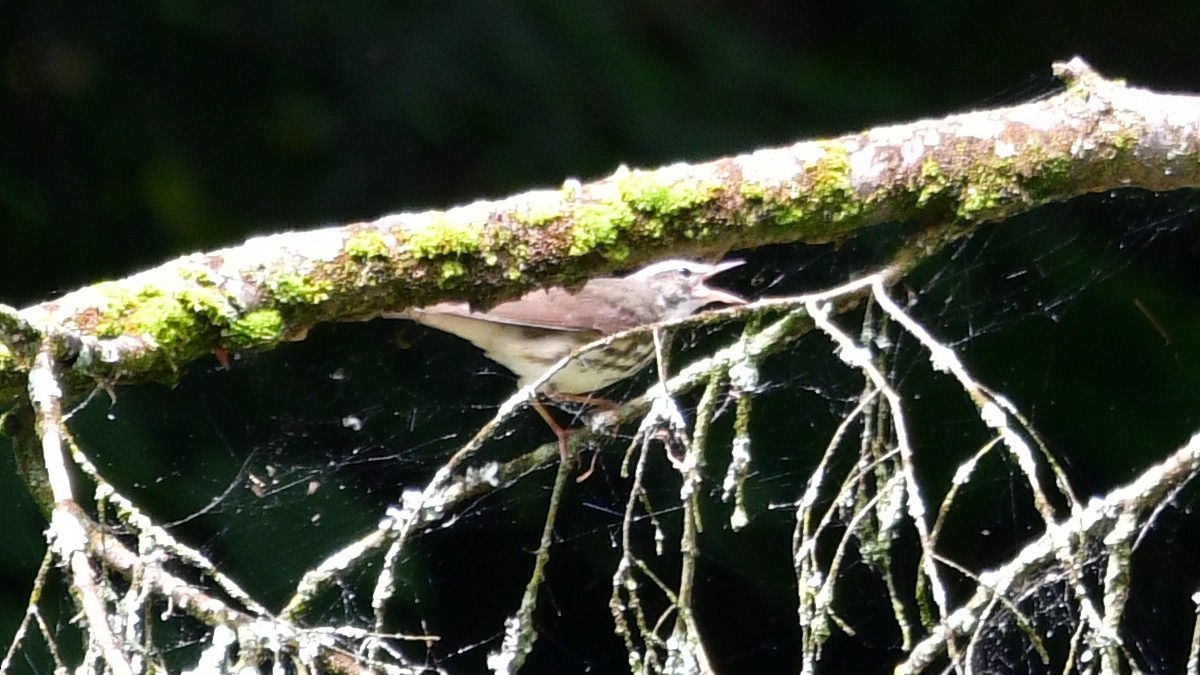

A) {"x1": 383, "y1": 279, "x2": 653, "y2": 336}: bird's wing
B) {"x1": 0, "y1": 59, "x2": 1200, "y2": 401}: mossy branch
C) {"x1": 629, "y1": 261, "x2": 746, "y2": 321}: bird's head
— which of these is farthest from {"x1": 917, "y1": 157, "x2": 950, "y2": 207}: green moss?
{"x1": 629, "y1": 261, "x2": 746, "y2": 321}: bird's head

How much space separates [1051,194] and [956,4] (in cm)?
168

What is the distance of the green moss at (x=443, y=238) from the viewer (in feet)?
3.93

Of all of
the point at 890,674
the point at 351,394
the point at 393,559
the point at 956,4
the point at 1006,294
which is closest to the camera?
the point at 393,559

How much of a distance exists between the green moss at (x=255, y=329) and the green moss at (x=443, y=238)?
5.7 inches

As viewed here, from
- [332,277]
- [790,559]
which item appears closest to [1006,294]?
[790,559]

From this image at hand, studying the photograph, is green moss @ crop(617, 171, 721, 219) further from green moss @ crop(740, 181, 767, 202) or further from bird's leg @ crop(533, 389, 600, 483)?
bird's leg @ crop(533, 389, 600, 483)

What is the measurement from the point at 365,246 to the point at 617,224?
246mm

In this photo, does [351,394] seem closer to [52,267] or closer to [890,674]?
[52,267]

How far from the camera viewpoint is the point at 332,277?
1.18 meters

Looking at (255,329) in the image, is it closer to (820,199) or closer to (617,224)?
(617,224)

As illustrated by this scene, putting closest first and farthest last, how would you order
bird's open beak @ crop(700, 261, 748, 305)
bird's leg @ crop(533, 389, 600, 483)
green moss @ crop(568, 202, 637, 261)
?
green moss @ crop(568, 202, 637, 261)
bird's leg @ crop(533, 389, 600, 483)
bird's open beak @ crop(700, 261, 748, 305)

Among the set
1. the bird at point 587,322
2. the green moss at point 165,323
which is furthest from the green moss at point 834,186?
the green moss at point 165,323

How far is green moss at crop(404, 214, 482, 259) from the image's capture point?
47.2 inches

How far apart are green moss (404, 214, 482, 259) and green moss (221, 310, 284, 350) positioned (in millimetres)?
144
